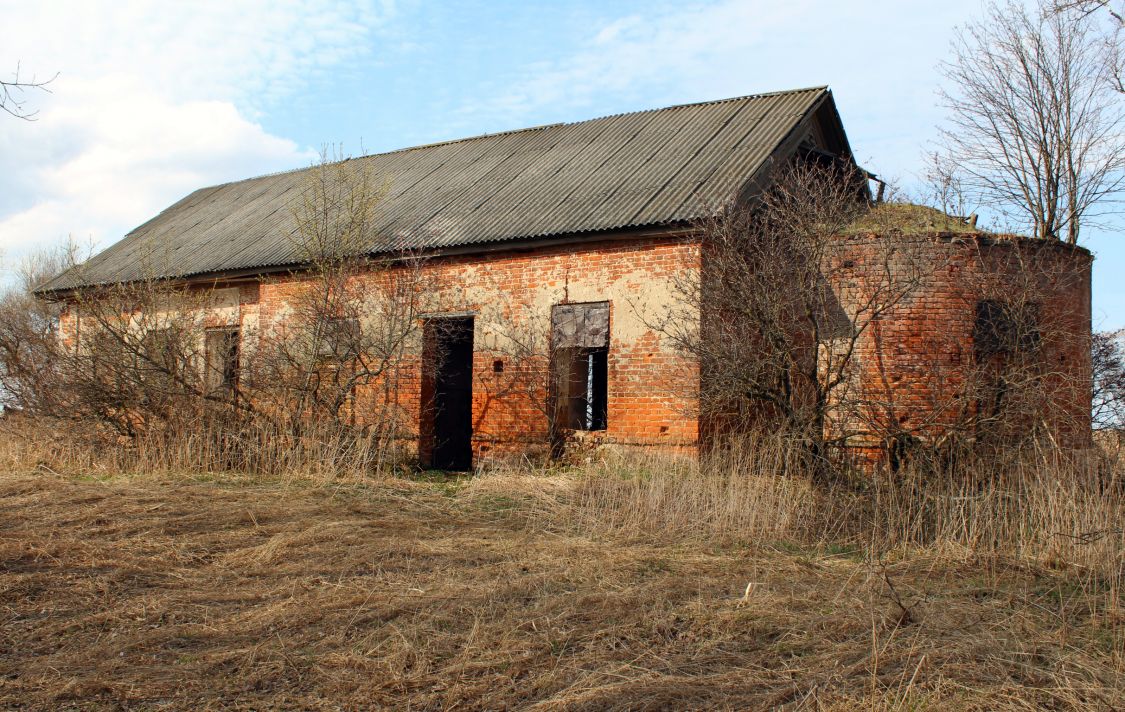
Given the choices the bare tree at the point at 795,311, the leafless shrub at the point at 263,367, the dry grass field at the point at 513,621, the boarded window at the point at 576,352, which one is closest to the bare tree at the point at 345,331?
the leafless shrub at the point at 263,367

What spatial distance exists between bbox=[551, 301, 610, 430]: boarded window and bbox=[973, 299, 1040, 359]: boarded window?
453cm

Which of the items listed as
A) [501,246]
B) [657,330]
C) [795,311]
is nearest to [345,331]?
[501,246]

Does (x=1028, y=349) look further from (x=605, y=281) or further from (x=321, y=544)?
(x=321, y=544)

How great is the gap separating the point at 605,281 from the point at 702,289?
2372mm

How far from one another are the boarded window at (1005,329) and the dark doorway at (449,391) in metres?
6.89

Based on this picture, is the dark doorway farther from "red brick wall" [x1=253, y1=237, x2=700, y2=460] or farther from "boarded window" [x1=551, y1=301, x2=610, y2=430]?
"boarded window" [x1=551, y1=301, x2=610, y2=430]

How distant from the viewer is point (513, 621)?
5.18 m

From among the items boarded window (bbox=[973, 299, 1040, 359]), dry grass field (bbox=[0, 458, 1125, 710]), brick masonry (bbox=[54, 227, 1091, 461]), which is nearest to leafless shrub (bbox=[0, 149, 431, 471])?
brick masonry (bbox=[54, 227, 1091, 461])

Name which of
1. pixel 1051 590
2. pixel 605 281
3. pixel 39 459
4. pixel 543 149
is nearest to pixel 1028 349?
pixel 1051 590

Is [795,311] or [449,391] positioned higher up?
[795,311]

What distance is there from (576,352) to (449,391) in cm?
309

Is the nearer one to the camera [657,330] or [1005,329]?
[1005,329]

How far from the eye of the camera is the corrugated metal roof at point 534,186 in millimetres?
12727

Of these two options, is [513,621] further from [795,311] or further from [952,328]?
[952,328]
